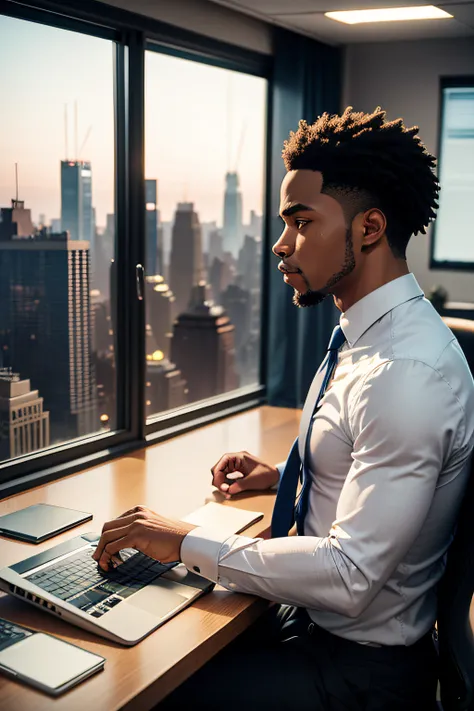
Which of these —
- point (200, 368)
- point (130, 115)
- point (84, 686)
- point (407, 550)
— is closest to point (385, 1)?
point (130, 115)

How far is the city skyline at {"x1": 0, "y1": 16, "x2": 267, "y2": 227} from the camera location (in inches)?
89.7

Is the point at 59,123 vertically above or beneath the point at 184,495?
above

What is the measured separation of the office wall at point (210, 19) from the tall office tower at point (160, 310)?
32.7 inches

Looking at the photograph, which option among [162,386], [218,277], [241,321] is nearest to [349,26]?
[218,277]

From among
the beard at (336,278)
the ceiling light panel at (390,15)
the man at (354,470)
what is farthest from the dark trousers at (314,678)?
the ceiling light panel at (390,15)

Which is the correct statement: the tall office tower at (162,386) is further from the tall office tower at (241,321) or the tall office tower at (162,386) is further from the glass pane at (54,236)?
the tall office tower at (241,321)

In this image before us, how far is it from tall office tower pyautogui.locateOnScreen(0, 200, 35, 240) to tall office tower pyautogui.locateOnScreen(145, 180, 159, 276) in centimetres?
56

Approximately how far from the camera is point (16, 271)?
7.56 ft

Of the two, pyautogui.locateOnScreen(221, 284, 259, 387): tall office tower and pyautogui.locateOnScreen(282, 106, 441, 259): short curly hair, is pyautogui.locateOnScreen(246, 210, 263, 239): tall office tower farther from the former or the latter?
pyautogui.locateOnScreen(282, 106, 441, 259): short curly hair

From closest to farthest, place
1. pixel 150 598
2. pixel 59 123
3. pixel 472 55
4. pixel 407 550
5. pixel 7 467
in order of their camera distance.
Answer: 1. pixel 407 550
2. pixel 150 598
3. pixel 7 467
4. pixel 59 123
5. pixel 472 55

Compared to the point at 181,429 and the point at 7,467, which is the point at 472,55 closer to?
the point at 181,429

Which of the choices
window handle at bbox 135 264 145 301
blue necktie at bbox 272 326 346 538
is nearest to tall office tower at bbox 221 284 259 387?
window handle at bbox 135 264 145 301

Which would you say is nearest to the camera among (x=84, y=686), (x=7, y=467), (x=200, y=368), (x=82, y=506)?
(x=84, y=686)

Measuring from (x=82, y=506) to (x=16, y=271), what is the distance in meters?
0.69
